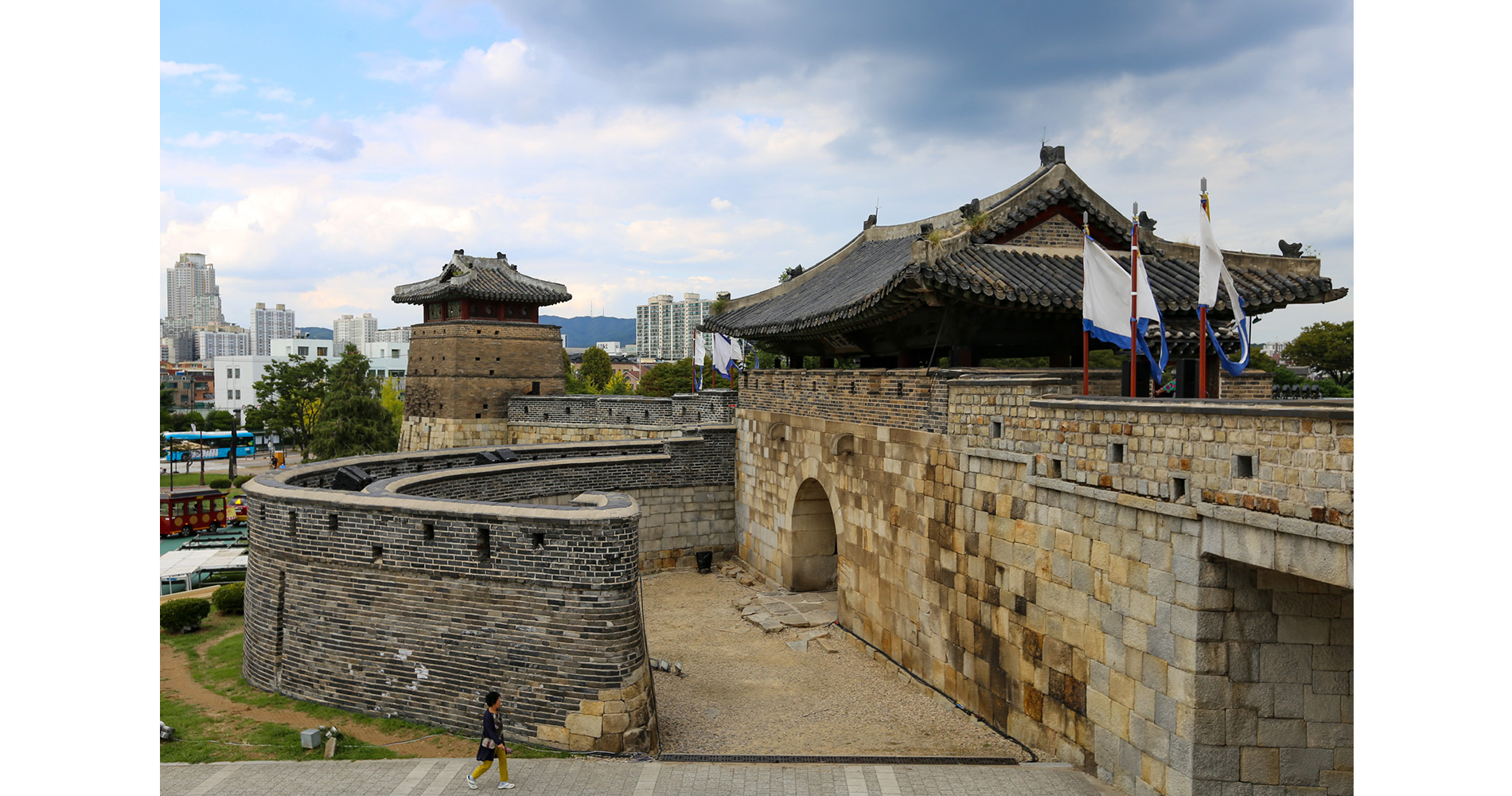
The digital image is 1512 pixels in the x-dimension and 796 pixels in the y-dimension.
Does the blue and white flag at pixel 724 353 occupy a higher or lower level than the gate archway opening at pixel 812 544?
higher

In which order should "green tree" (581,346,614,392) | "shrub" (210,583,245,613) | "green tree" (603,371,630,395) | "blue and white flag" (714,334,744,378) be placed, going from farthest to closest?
1. "green tree" (581,346,614,392)
2. "green tree" (603,371,630,395)
3. "blue and white flag" (714,334,744,378)
4. "shrub" (210,583,245,613)

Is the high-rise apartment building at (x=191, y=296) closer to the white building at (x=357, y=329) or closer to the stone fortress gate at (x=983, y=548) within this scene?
the white building at (x=357, y=329)

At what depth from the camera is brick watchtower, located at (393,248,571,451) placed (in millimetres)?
32219

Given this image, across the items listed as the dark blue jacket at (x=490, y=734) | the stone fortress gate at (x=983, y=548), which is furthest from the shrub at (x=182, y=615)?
the dark blue jacket at (x=490, y=734)

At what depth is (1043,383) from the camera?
1023 centimetres

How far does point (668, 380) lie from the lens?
60.0 meters

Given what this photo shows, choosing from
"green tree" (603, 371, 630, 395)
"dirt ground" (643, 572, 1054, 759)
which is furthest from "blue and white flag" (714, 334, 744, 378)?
"green tree" (603, 371, 630, 395)

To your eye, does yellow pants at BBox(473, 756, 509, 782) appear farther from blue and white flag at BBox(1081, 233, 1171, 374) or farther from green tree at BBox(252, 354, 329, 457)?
green tree at BBox(252, 354, 329, 457)

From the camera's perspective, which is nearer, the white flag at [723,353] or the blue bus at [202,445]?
the white flag at [723,353]

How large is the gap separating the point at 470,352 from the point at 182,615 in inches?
737

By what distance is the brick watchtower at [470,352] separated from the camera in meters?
32.2

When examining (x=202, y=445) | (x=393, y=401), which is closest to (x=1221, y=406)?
(x=202, y=445)

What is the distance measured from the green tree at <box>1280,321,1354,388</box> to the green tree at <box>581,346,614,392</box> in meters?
43.5

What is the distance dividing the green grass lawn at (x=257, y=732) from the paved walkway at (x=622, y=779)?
247 mm
